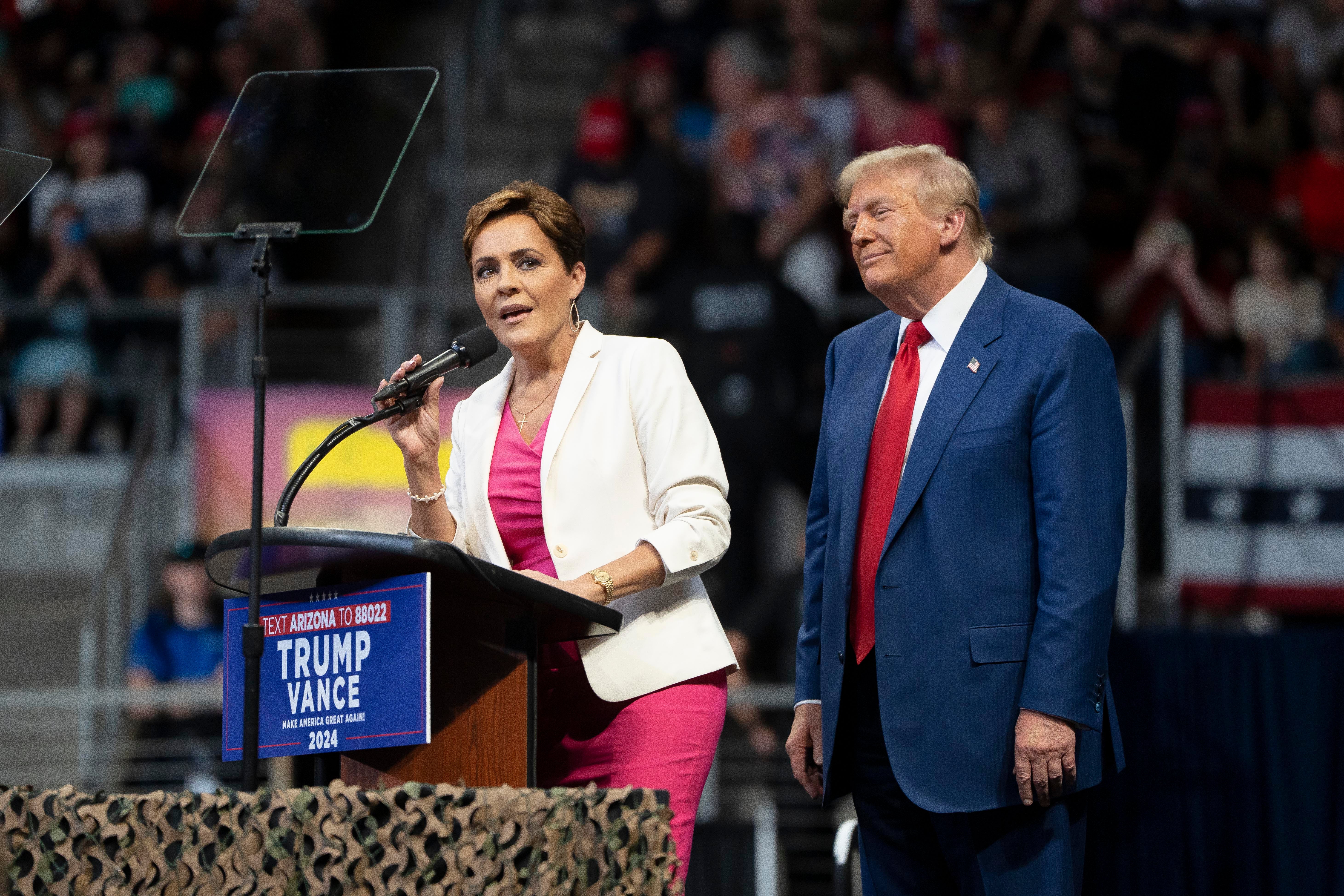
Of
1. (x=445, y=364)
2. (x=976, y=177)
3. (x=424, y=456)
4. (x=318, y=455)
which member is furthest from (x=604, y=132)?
(x=318, y=455)

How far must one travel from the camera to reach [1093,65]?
8.34 meters

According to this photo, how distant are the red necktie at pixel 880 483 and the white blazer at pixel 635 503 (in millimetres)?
241

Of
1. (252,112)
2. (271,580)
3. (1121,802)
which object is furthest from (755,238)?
(271,580)

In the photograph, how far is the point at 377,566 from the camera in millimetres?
2365

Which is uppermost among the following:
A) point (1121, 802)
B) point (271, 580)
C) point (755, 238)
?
point (755, 238)

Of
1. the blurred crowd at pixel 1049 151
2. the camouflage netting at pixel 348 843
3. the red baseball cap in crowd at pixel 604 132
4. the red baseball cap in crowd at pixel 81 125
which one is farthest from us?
the red baseball cap in crowd at pixel 81 125

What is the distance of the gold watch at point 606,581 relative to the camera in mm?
2568

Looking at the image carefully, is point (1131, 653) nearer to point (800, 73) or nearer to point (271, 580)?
point (271, 580)

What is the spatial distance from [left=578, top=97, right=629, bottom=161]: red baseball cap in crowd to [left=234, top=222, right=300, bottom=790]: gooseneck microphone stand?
5644 millimetres

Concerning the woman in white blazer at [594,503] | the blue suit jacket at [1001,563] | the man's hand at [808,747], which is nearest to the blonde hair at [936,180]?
the blue suit jacket at [1001,563]

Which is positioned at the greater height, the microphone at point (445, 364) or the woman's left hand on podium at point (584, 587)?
the microphone at point (445, 364)

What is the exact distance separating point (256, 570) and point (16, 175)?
3.30 ft

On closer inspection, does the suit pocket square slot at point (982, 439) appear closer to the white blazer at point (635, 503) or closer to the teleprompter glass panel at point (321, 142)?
the white blazer at point (635, 503)

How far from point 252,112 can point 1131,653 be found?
8.45ft
